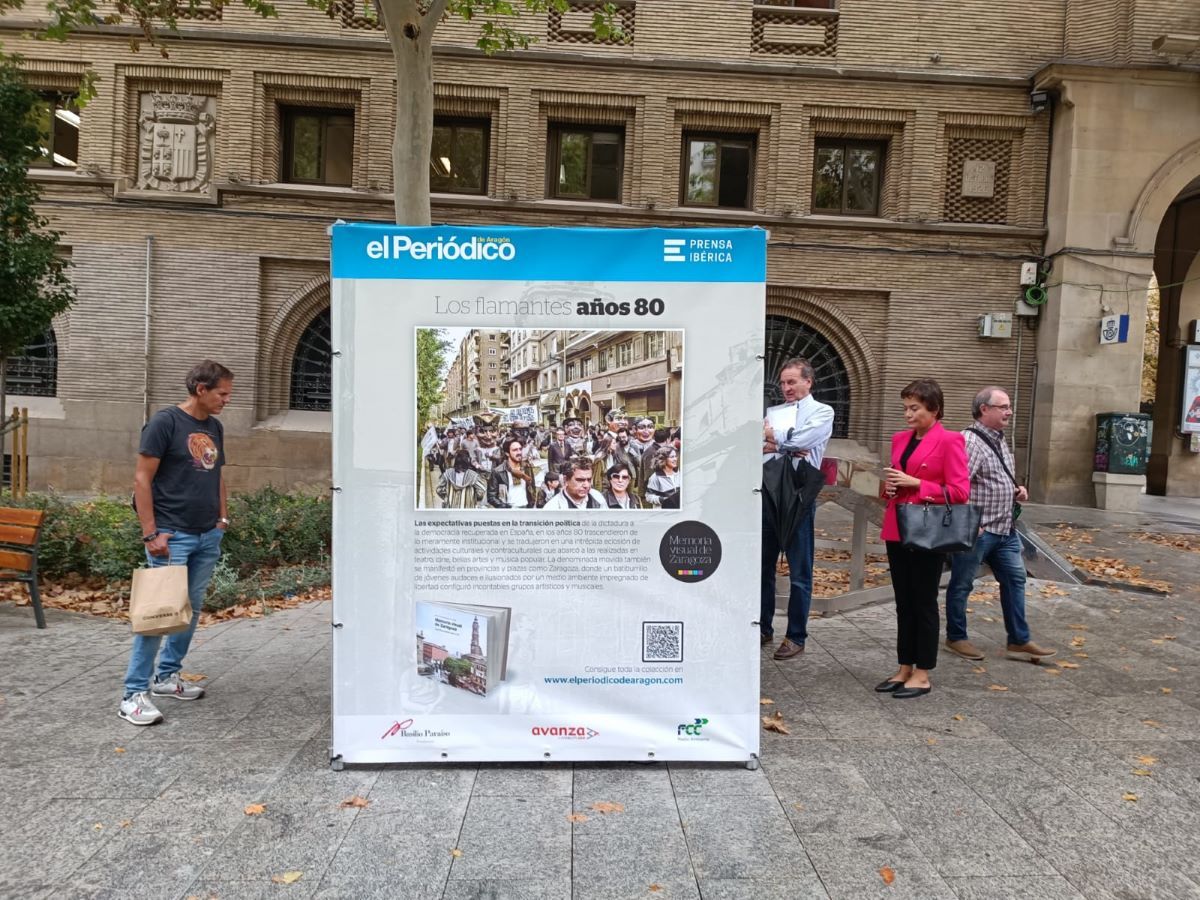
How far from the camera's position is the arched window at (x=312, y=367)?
1509 cm

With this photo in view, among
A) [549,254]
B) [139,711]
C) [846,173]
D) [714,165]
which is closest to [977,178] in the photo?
[846,173]

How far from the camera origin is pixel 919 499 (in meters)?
4.54

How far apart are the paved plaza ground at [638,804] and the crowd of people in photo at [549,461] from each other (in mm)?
1262

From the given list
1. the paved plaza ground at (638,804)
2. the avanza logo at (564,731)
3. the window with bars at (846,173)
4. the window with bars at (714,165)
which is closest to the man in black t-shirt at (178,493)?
the paved plaza ground at (638,804)

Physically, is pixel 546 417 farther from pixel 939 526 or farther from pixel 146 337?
pixel 146 337

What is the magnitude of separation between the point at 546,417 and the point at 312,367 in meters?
13.0

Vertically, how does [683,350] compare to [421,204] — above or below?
below

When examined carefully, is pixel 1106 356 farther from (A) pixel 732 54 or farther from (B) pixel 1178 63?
(A) pixel 732 54

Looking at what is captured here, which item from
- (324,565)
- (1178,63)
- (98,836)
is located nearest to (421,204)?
(324,565)

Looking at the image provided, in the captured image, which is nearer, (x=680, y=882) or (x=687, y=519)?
(x=680, y=882)

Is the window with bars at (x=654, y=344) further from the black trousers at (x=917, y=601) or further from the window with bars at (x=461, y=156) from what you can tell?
the window with bars at (x=461, y=156)

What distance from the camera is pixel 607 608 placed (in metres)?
3.50

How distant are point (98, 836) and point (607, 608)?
213cm

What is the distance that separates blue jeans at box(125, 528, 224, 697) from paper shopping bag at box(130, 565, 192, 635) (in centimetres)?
11
